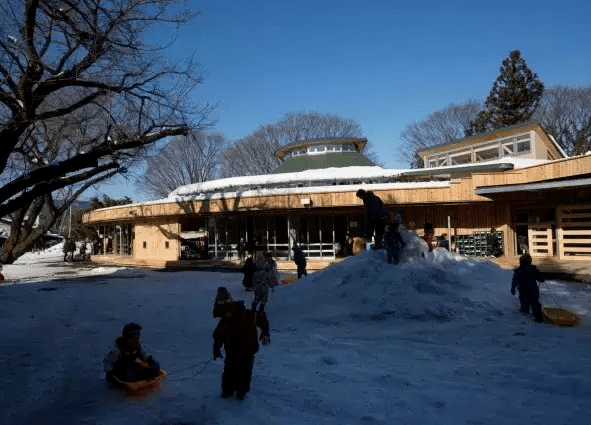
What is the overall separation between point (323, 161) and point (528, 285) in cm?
2290

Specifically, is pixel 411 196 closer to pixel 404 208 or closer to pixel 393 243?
pixel 404 208

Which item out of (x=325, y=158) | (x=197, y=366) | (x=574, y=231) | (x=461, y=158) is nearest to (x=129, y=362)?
(x=197, y=366)

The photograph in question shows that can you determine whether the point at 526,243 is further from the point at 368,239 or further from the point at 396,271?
the point at 396,271

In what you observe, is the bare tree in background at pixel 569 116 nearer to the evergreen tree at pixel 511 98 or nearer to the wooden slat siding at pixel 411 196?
the evergreen tree at pixel 511 98

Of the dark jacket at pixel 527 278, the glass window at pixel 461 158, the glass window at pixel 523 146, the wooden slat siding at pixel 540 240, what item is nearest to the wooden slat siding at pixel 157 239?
the wooden slat siding at pixel 540 240

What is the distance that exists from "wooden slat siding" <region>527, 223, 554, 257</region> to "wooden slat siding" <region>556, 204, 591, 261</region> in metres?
0.66

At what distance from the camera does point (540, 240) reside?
764 inches

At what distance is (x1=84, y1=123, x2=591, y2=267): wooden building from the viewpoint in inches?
730

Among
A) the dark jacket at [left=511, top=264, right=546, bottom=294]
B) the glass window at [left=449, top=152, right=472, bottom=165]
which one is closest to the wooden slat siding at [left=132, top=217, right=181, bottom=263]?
the glass window at [left=449, top=152, right=472, bottom=165]

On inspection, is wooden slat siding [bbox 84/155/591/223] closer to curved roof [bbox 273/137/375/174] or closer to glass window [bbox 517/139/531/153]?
glass window [bbox 517/139/531/153]

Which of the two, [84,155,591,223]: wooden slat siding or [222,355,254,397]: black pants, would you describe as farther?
[84,155,591,223]: wooden slat siding

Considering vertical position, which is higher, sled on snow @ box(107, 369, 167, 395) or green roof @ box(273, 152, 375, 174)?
green roof @ box(273, 152, 375, 174)

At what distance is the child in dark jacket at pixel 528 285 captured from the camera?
30.8 ft

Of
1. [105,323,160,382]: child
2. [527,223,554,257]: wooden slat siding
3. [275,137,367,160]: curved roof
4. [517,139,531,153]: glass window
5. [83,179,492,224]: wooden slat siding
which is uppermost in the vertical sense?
[275,137,367,160]: curved roof
